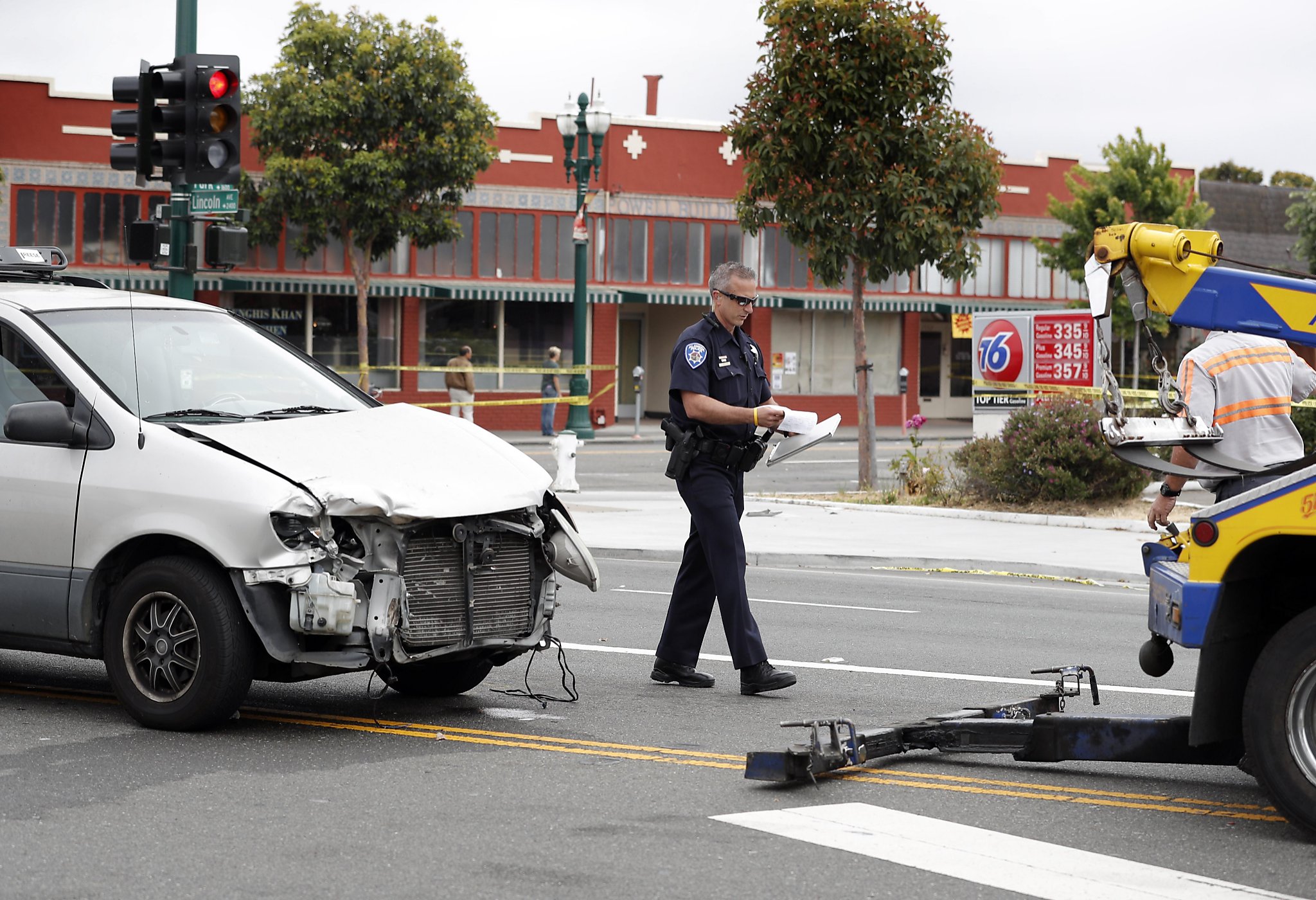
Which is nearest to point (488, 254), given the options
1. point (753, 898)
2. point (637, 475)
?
point (637, 475)

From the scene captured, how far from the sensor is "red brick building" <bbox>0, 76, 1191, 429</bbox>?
37438mm

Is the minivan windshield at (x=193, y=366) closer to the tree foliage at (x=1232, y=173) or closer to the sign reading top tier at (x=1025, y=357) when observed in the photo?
the sign reading top tier at (x=1025, y=357)

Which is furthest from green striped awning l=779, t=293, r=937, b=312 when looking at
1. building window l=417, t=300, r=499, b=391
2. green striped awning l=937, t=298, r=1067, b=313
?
building window l=417, t=300, r=499, b=391

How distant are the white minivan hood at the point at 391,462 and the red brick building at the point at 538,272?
99.0ft

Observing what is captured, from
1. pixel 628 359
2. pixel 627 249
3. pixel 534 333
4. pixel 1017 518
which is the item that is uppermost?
pixel 627 249

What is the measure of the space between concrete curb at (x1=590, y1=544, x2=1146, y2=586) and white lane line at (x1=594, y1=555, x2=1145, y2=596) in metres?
0.09

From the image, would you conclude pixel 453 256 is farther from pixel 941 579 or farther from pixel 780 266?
pixel 941 579

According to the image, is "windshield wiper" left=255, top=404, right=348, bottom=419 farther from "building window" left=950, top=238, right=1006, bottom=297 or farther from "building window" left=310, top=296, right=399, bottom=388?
"building window" left=950, top=238, right=1006, bottom=297

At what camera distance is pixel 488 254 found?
40062 millimetres

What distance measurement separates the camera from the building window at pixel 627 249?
40.9 m

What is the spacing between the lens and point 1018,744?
19.5 ft

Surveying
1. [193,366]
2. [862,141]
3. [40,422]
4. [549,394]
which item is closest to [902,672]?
[193,366]

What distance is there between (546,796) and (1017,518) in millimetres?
12216

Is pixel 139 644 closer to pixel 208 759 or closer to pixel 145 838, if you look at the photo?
pixel 208 759
